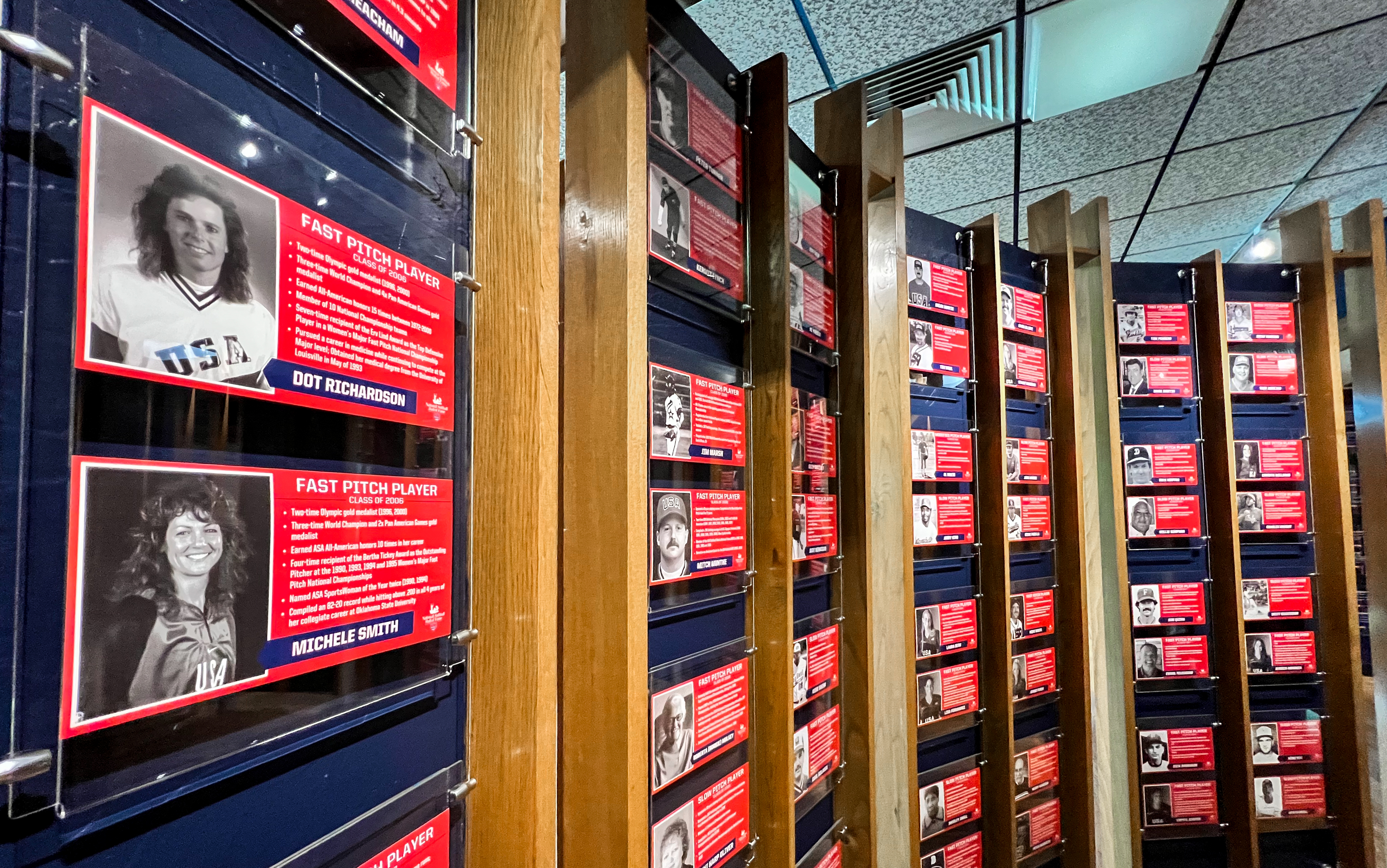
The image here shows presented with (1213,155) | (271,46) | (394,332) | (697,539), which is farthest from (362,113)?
(1213,155)

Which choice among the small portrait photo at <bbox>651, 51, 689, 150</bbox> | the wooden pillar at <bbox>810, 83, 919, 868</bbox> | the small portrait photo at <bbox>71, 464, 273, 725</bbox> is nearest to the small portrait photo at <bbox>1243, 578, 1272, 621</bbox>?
the wooden pillar at <bbox>810, 83, 919, 868</bbox>

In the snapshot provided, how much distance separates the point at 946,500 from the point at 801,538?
1207mm

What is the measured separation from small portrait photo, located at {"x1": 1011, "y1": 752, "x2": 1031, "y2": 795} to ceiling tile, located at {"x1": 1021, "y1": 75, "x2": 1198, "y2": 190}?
310cm

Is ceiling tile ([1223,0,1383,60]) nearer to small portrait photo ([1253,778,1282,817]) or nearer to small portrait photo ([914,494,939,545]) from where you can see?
small portrait photo ([914,494,939,545])

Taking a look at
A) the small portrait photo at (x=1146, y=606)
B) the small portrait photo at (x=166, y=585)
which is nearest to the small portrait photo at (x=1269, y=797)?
the small portrait photo at (x=1146, y=606)

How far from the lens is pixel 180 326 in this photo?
701 millimetres

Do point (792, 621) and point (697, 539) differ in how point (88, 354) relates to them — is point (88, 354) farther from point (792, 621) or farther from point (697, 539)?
point (792, 621)

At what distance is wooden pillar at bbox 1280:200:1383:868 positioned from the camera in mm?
3605

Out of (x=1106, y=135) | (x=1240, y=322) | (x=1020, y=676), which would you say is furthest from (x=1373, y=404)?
(x=1020, y=676)

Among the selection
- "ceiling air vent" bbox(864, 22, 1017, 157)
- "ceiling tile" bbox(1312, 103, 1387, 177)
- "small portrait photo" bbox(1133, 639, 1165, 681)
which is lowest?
"small portrait photo" bbox(1133, 639, 1165, 681)

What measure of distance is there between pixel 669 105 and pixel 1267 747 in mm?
4438

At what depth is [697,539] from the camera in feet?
5.66

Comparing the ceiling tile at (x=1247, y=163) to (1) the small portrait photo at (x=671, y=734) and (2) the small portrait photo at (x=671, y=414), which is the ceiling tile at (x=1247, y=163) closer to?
(2) the small portrait photo at (x=671, y=414)

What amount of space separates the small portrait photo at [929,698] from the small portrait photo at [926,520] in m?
0.56
